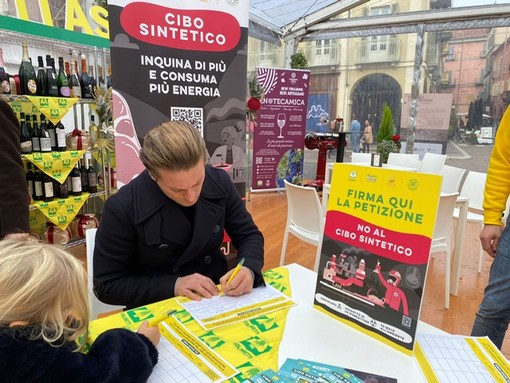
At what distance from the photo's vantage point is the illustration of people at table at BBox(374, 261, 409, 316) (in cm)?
92

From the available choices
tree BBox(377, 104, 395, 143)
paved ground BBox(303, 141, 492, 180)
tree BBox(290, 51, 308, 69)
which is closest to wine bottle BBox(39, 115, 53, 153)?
tree BBox(290, 51, 308, 69)

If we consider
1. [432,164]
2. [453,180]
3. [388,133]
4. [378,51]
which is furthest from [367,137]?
[453,180]

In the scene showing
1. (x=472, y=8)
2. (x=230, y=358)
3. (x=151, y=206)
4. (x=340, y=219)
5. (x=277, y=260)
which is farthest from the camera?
(x=472, y=8)

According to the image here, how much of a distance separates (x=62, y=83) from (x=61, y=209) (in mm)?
1186

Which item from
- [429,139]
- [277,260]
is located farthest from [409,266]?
[429,139]

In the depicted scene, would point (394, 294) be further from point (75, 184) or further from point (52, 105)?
point (75, 184)

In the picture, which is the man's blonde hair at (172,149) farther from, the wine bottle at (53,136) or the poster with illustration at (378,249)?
the wine bottle at (53,136)

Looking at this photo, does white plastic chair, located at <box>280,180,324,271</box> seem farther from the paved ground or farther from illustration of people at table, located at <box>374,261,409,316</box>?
the paved ground

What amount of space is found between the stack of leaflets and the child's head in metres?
0.39

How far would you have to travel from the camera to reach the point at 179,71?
222 cm

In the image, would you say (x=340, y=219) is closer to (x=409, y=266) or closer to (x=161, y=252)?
(x=409, y=266)

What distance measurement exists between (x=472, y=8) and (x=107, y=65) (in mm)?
5636

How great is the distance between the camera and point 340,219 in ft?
3.51

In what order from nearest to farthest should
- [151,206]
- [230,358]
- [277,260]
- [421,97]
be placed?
1. [230,358]
2. [151,206]
3. [277,260]
4. [421,97]
